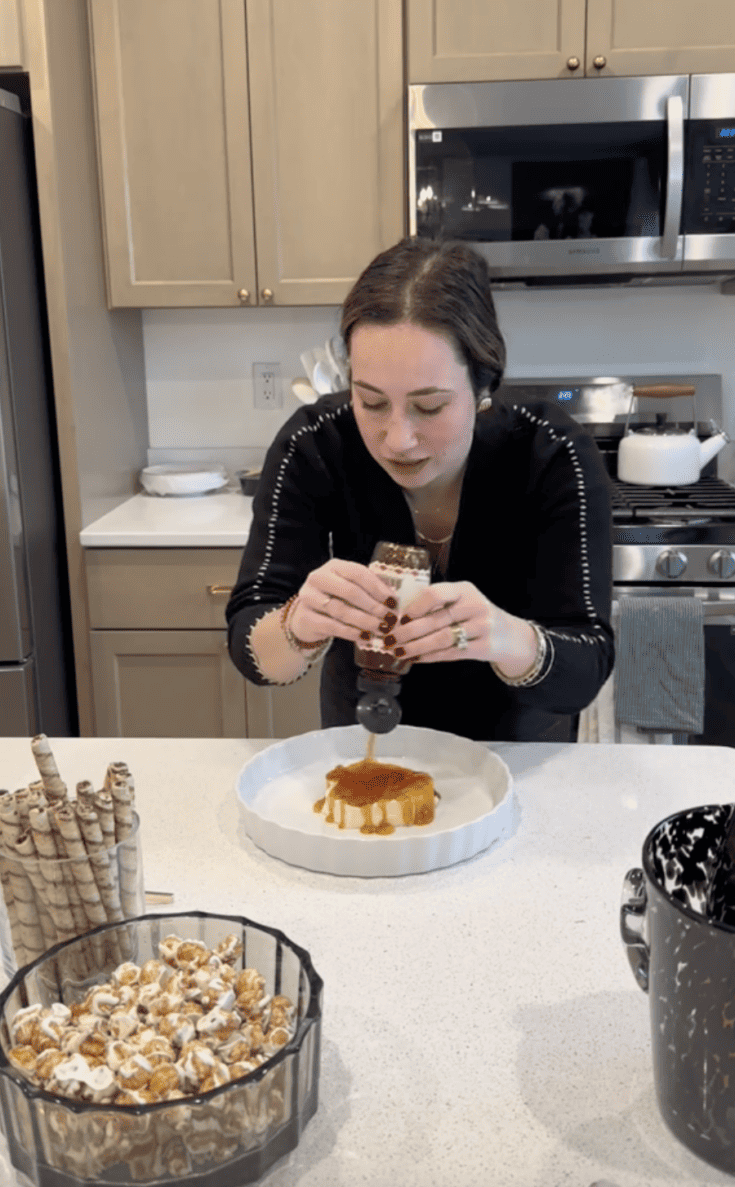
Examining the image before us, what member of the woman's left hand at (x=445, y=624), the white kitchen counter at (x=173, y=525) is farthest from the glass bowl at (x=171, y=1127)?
the white kitchen counter at (x=173, y=525)

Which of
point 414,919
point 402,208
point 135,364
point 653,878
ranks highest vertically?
point 402,208

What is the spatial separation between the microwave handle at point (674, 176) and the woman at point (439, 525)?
1.30m

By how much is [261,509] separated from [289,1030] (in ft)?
2.96

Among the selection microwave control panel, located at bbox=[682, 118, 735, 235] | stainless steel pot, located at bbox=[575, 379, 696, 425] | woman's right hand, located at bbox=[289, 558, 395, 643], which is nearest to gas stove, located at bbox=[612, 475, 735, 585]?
stainless steel pot, located at bbox=[575, 379, 696, 425]

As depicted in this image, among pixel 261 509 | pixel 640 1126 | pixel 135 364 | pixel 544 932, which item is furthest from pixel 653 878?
pixel 135 364

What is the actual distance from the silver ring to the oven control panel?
140 cm

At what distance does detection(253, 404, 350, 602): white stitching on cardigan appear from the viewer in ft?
4.71

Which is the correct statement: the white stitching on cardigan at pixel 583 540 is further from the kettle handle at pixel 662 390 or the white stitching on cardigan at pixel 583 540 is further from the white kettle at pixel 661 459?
the kettle handle at pixel 662 390

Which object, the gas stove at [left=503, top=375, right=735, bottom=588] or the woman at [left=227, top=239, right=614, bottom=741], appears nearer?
the woman at [left=227, top=239, right=614, bottom=741]

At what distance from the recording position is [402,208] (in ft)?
8.68

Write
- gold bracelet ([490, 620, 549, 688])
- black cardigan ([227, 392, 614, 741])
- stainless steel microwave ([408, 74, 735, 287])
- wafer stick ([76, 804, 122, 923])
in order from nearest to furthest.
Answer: wafer stick ([76, 804, 122, 923])
gold bracelet ([490, 620, 549, 688])
black cardigan ([227, 392, 614, 741])
stainless steel microwave ([408, 74, 735, 287])

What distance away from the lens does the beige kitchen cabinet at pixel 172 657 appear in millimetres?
2553

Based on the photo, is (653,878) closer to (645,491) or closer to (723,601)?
(723,601)

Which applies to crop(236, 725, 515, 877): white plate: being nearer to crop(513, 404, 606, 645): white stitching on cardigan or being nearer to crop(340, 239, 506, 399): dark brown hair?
crop(513, 404, 606, 645): white stitching on cardigan
